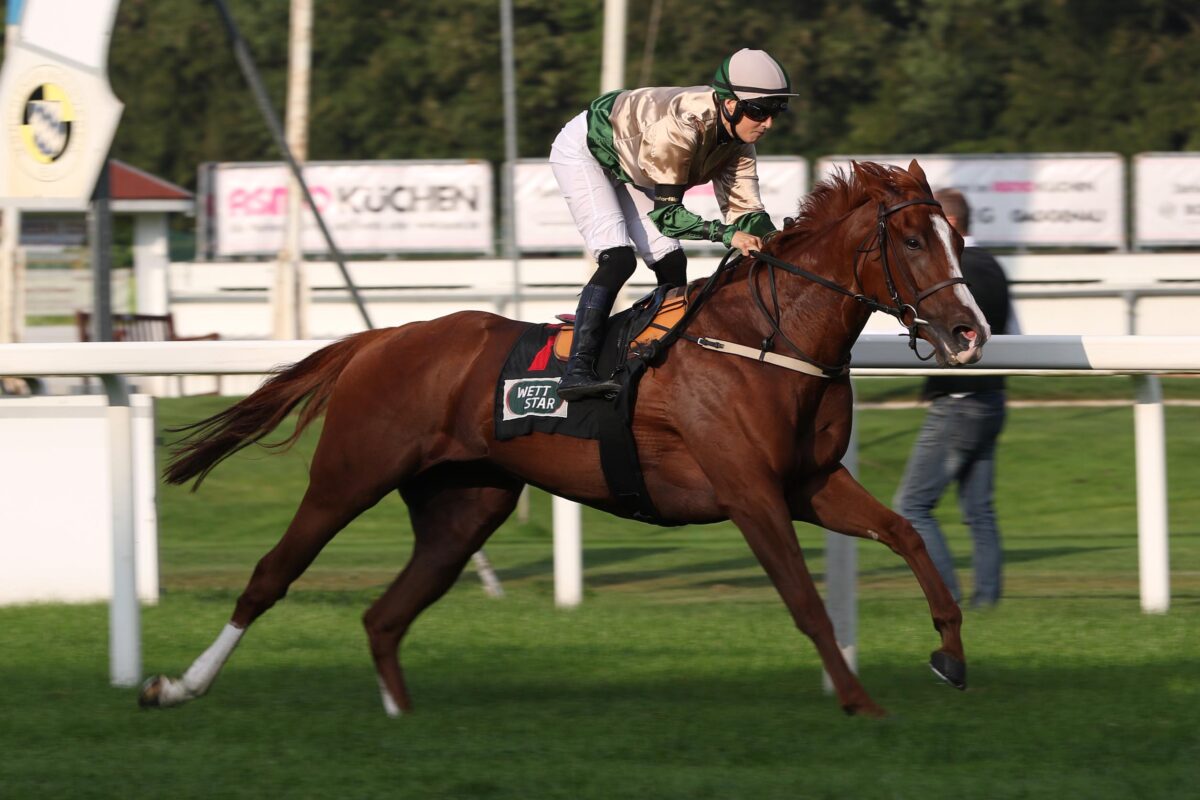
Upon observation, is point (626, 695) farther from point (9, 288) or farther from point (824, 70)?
point (824, 70)

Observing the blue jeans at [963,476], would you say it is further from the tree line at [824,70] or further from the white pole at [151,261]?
the tree line at [824,70]

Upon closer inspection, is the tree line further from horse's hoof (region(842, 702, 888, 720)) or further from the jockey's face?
horse's hoof (region(842, 702, 888, 720))

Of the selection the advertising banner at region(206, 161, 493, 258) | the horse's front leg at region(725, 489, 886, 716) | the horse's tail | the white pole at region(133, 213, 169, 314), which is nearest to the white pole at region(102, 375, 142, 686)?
the horse's tail

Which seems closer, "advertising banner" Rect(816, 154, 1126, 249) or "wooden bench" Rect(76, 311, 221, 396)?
"wooden bench" Rect(76, 311, 221, 396)

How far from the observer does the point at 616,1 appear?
39.4 feet

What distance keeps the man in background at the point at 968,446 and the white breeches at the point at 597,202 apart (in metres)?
1.96

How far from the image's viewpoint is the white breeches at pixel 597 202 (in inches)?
221

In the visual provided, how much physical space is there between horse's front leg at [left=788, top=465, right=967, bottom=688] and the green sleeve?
746 mm

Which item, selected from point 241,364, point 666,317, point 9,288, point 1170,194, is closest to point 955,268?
point 666,317

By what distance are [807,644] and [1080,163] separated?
60.0 feet

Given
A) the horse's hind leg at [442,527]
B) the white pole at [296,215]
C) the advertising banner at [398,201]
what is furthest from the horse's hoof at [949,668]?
the advertising banner at [398,201]

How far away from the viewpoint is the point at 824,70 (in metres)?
35.2

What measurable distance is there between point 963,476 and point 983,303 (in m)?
0.72

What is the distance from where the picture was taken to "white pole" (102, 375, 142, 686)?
5.81m
